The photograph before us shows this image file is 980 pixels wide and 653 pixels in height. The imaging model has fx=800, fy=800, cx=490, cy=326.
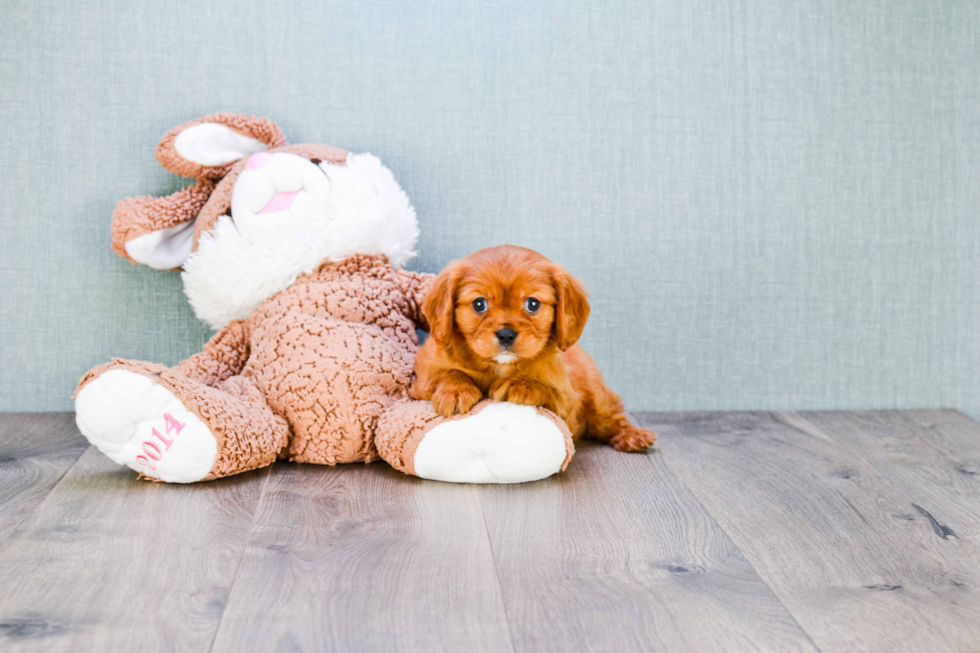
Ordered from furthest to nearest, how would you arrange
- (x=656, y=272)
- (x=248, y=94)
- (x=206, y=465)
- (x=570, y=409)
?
1. (x=656, y=272)
2. (x=248, y=94)
3. (x=570, y=409)
4. (x=206, y=465)

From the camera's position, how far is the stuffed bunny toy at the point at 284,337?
1.46 meters

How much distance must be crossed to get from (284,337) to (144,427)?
347mm

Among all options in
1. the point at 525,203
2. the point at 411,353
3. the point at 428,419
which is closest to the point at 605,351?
the point at 525,203

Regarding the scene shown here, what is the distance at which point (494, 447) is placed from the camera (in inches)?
59.3

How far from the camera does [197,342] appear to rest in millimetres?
2008

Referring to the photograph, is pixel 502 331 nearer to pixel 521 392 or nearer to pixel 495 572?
pixel 521 392

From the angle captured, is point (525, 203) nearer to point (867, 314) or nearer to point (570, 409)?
point (570, 409)

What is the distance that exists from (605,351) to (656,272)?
0.81 feet

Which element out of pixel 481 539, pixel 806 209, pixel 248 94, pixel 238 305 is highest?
pixel 248 94

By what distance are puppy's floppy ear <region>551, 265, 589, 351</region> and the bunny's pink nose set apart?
2.30 feet

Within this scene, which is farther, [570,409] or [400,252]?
[400,252]

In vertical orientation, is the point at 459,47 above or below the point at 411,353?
above

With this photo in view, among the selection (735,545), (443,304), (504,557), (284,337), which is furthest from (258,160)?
(735,545)

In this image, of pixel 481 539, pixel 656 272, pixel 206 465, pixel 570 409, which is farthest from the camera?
pixel 656 272
